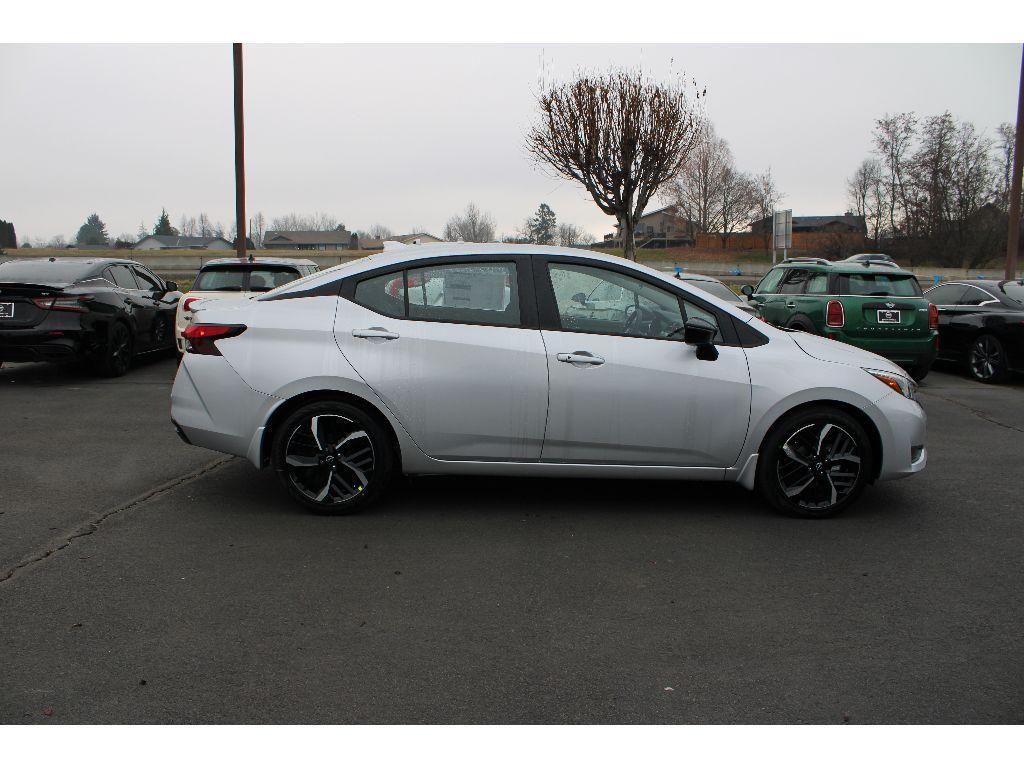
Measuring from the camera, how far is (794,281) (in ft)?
43.3

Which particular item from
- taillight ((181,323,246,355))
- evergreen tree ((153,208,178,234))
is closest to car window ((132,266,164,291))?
taillight ((181,323,246,355))

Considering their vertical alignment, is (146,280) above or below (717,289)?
above

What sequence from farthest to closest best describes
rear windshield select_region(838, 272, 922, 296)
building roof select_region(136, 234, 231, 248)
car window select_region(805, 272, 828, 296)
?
building roof select_region(136, 234, 231, 248), car window select_region(805, 272, 828, 296), rear windshield select_region(838, 272, 922, 296)

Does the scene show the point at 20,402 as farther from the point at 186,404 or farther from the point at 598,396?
the point at 598,396

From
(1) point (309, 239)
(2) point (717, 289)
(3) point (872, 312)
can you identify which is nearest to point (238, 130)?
(2) point (717, 289)

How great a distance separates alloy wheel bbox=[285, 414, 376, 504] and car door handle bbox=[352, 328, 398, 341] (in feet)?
1.69

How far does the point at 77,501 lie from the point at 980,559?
5.36 metres

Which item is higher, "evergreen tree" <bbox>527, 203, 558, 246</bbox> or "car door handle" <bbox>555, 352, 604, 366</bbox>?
"evergreen tree" <bbox>527, 203, 558, 246</bbox>

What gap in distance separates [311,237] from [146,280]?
109 meters

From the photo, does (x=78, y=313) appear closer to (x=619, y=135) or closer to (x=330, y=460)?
(x=330, y=460)

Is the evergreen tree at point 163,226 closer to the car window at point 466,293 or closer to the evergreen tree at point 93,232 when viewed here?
the evergreen tree at point 93,232

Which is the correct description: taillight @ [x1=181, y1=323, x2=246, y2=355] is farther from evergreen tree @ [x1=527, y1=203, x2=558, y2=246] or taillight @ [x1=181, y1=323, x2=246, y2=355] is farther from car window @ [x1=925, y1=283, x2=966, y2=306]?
evergreen tree @ [x1=527, y1=203, x2=558, y2=246]

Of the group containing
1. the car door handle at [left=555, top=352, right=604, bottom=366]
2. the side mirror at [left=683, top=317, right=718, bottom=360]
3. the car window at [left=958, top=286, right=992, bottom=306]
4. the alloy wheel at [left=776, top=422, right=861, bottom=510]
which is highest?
the car window at [left=958, top=286, right=992, bottom=306]

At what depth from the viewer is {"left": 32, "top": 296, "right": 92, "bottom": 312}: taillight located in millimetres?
10594
